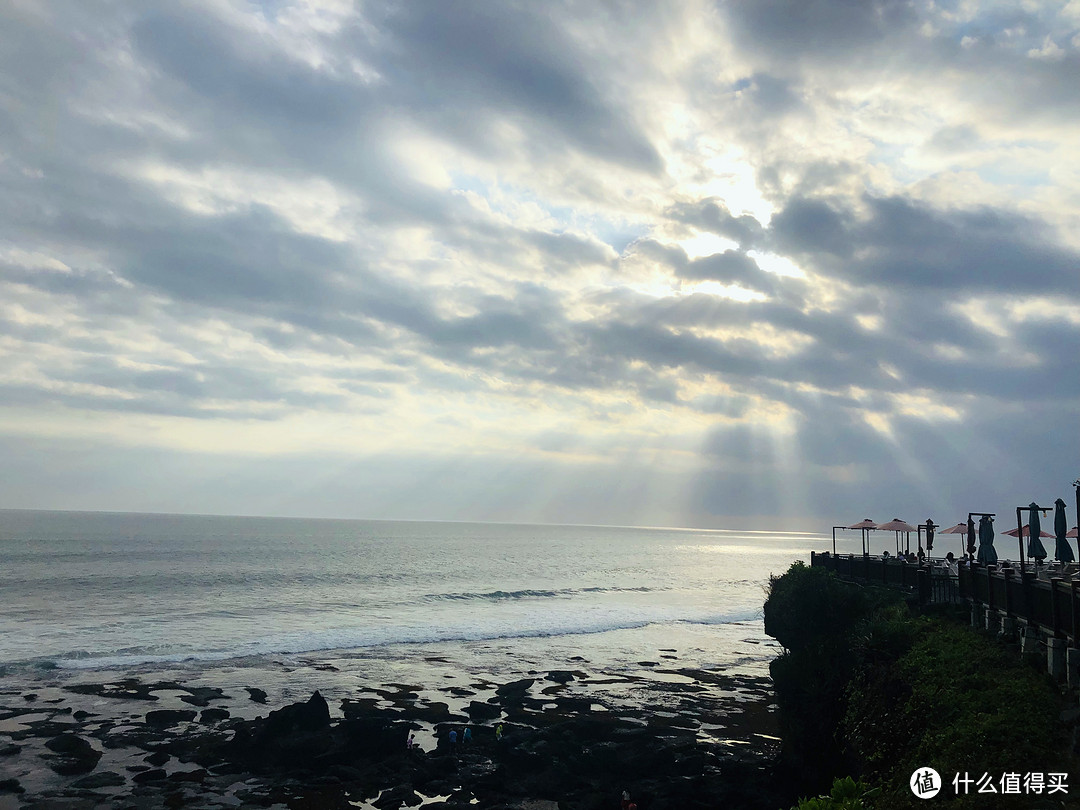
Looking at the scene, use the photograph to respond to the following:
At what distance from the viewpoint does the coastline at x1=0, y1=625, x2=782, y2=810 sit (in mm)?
22344

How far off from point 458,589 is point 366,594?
1321 centimetres

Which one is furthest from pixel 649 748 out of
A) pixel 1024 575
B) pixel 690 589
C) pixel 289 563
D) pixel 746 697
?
pixel 289 563

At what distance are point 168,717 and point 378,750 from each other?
36.4 ft

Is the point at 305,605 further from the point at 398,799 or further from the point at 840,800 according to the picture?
the point at 840,800

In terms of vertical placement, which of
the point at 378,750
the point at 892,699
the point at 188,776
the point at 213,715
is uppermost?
the point at 892,699

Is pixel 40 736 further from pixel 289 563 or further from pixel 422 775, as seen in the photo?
pixel 289 563

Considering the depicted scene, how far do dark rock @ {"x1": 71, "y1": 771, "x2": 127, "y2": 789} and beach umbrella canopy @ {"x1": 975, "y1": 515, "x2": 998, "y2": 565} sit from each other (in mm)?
36820

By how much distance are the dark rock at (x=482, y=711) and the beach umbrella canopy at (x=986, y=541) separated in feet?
79.1

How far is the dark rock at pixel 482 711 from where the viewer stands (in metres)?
31.2

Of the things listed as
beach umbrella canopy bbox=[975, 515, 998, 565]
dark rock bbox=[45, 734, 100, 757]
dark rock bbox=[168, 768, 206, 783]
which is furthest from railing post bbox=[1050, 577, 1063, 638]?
dark rock bbox=[45, 734, 100, 757]

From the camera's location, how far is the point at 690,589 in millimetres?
103375

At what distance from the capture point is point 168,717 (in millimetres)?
29812

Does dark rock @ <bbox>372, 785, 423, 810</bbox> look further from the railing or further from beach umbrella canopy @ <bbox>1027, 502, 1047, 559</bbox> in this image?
beach umbrella canopy @ <bbox>1027, 502, 1047, 559</bbox>

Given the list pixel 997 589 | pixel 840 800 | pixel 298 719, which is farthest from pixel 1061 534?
pixel 298 719
